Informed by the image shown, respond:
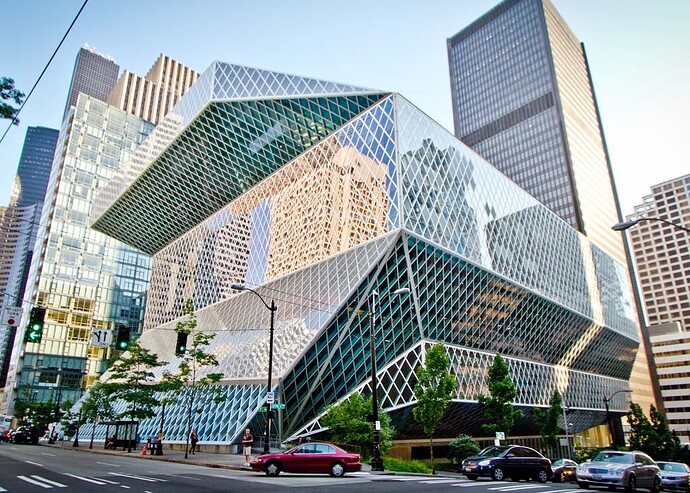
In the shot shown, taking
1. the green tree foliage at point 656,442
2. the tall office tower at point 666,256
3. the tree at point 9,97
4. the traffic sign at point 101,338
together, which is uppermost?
the tall office tower at point 666,256

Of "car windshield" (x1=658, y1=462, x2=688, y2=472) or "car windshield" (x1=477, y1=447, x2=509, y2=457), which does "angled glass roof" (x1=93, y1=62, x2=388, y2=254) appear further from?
"car windshield" (x1=658, y1=462, x2=688, y2=472)

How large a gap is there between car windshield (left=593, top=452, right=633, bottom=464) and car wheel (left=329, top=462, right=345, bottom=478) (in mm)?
9858

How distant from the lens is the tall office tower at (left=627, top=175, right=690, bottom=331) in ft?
560

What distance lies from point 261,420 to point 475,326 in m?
25.1

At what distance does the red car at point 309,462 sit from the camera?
19719 millimetres

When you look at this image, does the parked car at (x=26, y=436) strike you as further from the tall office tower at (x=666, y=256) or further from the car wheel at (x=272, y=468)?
the tall office tower at (x=666, y=256)

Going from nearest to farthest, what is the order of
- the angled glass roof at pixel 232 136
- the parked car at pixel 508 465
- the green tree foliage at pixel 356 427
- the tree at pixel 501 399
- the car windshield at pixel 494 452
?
the parked car at pixel 508 465 → the car windshield at pixel 494 452 → the green tree foliage at pixel 356 427 → the tree at pixel 501 399 → the angled glass roof at pixel 232 136

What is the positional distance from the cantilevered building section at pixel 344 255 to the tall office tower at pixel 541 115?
74.4 meters

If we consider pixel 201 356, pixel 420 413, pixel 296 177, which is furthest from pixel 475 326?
pixel 201 356

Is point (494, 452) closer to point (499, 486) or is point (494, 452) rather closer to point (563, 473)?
point (499, 486)

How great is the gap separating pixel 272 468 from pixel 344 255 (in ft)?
78.5

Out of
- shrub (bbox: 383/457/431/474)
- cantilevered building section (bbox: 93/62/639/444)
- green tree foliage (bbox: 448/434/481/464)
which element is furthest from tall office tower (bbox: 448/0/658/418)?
shrub (bbox: 383/457/431/474)

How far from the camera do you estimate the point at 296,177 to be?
171ft

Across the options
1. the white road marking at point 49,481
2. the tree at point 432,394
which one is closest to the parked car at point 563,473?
the tree at point 432,394
